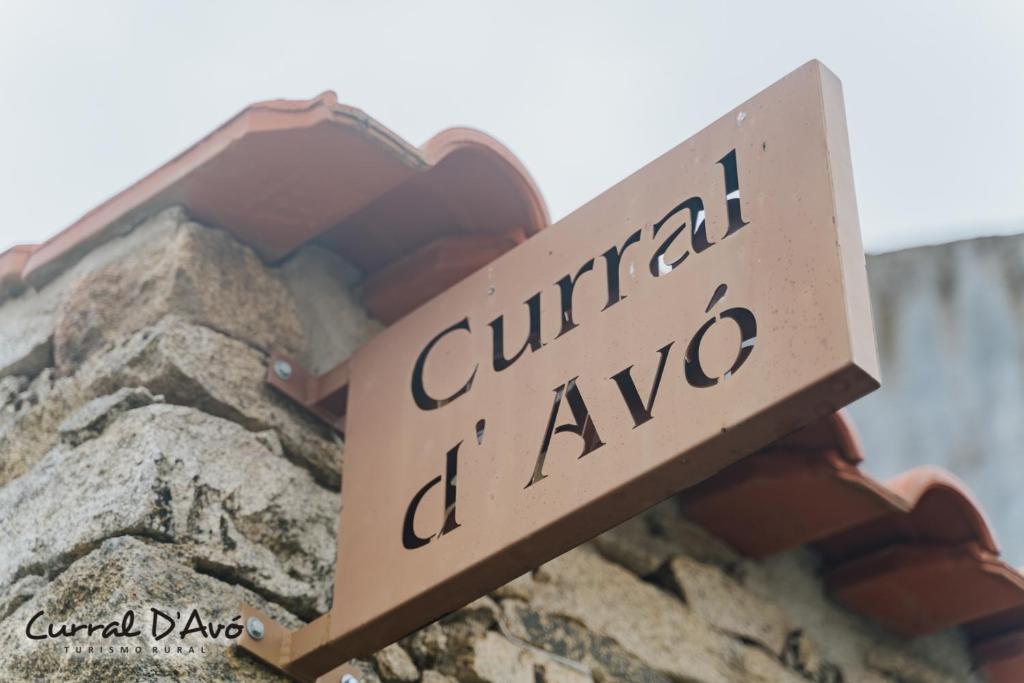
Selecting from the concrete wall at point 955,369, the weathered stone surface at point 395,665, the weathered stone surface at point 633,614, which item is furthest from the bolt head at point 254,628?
the concrete wall at point 955,369

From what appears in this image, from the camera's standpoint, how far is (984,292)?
520 centimetres

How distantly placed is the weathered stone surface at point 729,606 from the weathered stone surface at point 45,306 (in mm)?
1184

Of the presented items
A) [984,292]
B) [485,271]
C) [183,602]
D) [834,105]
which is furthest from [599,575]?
[984,292]

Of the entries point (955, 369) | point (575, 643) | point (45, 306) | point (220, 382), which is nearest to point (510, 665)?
point (575, 643)

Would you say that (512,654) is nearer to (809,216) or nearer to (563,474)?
(563,474)

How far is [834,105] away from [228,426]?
1.05 meters

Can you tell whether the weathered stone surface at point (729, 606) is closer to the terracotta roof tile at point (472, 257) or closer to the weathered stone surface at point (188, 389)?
the terracotta roof tile at point (472, 257)

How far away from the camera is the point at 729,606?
3004mm

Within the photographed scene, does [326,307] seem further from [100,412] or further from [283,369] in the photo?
[100,412]

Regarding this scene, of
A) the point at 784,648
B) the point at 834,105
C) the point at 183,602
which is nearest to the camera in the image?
the point at 834,105

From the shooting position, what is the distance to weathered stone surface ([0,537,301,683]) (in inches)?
76.5

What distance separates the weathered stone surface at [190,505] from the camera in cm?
215

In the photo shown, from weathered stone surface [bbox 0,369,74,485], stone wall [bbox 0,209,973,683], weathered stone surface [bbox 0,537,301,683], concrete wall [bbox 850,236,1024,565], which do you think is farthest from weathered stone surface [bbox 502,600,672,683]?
concrete wall [bbox 850,236,1024,565]

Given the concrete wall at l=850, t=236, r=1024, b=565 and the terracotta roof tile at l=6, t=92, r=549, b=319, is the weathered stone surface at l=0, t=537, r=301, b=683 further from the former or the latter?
the concrete wall at l=850, t=236, r=1024, b=565
